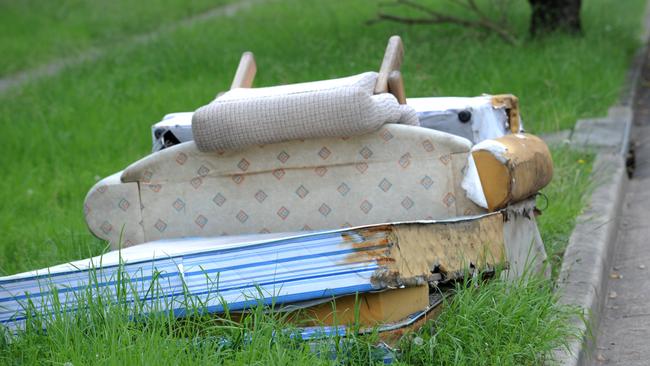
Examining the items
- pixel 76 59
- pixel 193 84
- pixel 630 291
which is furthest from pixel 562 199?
pixel 76 59

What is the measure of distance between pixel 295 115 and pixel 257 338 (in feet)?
3.36

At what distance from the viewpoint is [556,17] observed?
12.4 m

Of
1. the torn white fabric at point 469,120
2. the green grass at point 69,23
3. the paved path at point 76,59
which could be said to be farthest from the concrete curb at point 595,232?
the green grass at point 69,23

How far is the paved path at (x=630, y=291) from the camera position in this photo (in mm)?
4605

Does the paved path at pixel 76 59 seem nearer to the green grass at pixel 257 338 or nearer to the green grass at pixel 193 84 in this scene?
the green grass at pixel 193 84

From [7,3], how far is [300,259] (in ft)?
57.1

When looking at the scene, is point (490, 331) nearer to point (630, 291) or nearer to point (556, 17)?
point (630, 291)

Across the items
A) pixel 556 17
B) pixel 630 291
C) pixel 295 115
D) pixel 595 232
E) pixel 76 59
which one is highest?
pixel 295 115

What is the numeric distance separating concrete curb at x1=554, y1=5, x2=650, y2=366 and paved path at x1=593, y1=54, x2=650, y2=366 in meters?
0.06

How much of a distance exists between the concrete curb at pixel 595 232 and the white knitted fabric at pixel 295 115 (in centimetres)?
116

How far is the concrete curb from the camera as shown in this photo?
4.57 metres

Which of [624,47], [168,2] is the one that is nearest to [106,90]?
[624,47]

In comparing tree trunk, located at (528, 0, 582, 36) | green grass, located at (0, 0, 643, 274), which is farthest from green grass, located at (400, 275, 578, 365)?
tree trunk, located at (528, 0, 582, 36)

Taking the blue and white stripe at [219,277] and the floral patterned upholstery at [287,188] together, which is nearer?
the blue and white stripe at [219,277]
